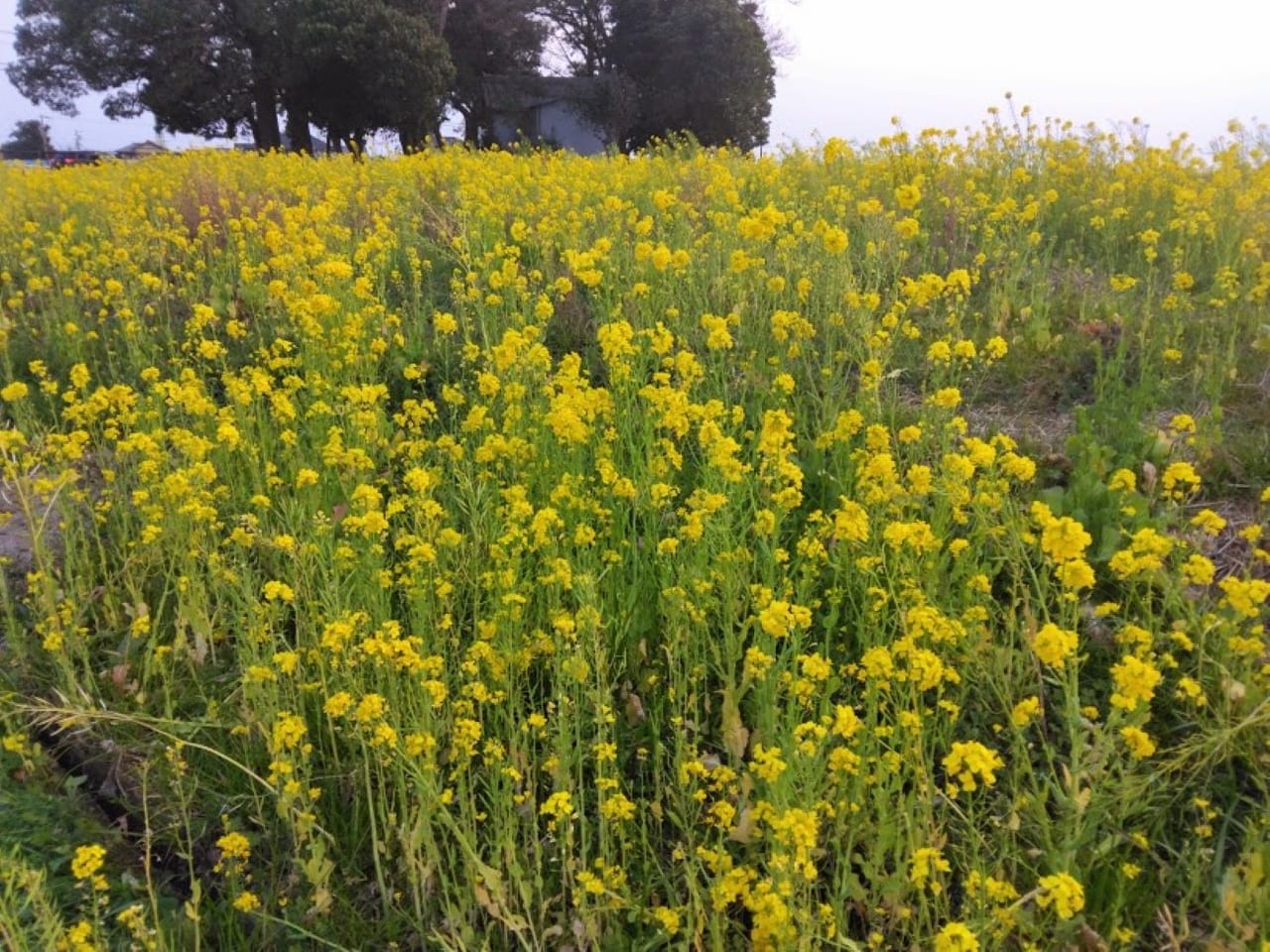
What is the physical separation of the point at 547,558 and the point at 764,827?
3.08 ft

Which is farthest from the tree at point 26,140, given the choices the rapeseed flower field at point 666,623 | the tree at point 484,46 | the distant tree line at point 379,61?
the rapeseed flower field at point 666,623

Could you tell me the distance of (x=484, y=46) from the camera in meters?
30.0

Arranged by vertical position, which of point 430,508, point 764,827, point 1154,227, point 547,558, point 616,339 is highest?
point 1154,227

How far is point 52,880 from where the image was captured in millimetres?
2064

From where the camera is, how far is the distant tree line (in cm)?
2452

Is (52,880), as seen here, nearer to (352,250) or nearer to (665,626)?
(665,626)

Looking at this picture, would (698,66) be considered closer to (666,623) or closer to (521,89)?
(521,89)

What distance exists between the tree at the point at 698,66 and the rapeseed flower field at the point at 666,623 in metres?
24.9

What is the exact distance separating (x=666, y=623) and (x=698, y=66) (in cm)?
2820

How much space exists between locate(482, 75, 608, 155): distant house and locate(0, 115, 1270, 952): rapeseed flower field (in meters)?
26.3

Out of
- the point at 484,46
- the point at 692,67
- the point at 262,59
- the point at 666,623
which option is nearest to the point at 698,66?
the point at 692,67

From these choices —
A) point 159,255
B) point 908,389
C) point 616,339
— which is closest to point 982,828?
point 616,339

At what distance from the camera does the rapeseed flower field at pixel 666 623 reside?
186cm

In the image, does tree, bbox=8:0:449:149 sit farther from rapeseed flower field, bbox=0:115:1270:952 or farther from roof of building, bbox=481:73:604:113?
rapeseed flower field, bbox=0:115:1270:952
